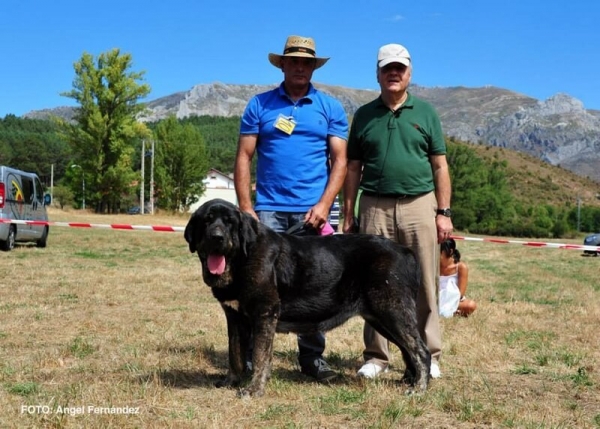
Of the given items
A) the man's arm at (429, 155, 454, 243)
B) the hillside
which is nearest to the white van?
the man's arm at (429, 155, 454, 243)

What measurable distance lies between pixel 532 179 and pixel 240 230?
4804 inches

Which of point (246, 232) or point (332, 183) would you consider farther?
point (332, 183)

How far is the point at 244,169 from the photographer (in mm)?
5121

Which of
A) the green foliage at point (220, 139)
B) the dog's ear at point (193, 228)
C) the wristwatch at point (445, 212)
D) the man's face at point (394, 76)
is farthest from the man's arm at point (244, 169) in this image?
the green foliage at point (220, 139)

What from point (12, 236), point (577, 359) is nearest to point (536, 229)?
point (12, 236)

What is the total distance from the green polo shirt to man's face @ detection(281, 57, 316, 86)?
58 centimetres

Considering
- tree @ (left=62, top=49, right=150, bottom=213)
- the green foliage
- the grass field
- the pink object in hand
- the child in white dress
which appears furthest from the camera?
the green foliage

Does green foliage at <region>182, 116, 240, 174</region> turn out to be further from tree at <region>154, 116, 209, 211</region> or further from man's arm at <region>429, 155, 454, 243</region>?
man's arm at <region>429, 155, 454, 243</region>

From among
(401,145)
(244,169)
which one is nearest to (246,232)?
(244,169)

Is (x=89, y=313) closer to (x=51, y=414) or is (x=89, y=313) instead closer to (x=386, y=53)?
(x=51, y=414)

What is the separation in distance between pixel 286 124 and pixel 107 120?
4702 centimetres

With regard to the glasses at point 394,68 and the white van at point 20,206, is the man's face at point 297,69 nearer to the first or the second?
the glasses at point 394,68

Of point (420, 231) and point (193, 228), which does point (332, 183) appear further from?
point (193, 228)

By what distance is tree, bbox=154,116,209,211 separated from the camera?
69.8m
